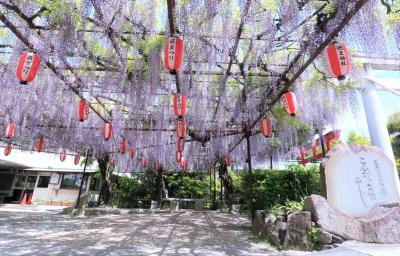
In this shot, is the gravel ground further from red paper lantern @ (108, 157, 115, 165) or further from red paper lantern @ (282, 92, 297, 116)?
red paper lantern @ (108, 157, 115, 165)

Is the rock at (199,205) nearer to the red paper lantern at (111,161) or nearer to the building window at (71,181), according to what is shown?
the red paper lantern at (111,161)

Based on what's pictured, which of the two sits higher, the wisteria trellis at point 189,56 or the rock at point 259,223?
the wisteria trellis at point 189,56

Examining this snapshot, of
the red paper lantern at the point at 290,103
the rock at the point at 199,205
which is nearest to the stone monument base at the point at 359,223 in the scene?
the red paper lantern at the point at 290,103

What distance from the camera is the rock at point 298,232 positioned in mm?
5119

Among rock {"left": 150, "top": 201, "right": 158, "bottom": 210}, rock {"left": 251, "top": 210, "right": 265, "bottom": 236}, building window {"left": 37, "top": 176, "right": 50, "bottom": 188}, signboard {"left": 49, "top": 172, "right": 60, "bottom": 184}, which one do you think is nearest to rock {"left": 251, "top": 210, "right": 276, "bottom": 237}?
rock {"left": 251, "top": 210, "right": 265, "bottom": 236}

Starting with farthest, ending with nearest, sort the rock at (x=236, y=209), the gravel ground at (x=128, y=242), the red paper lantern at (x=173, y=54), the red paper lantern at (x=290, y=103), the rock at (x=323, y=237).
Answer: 1. the rock at (x=236, y=209)
2. the red paper lantern at (x=290, y=103)
3. the rock at (x=323, y=237)
4. the gravel ground at (x=128, y=242)
5. the red paper lantern at (x=173, y=54)

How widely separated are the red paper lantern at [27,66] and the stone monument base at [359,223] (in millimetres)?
5339

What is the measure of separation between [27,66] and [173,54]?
240 cm

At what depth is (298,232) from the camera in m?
5.21

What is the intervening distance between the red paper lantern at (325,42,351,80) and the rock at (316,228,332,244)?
2675 mm

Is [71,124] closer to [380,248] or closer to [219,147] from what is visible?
[219,147]

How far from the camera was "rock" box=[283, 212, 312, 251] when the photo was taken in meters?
5.12

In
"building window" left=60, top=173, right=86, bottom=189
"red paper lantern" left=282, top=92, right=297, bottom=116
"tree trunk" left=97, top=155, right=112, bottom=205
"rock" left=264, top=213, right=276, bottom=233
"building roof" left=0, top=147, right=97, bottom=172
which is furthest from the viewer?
"building window" left=60, top=173, right=86, bottom=189

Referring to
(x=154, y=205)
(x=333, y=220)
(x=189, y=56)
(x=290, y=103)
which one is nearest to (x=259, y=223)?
(x=333, y=220)
